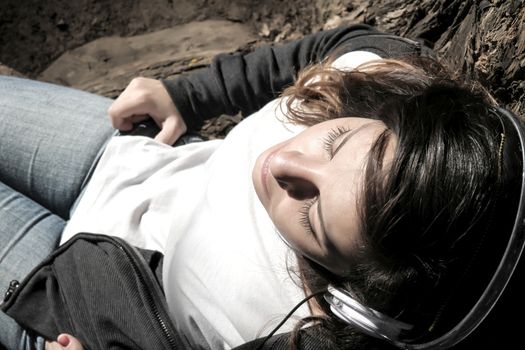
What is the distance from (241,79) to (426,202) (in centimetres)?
78

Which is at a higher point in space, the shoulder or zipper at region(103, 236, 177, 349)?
the shoulder

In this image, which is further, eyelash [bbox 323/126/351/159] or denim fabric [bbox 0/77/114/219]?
denim fabric [bbox 0/77/114/219]

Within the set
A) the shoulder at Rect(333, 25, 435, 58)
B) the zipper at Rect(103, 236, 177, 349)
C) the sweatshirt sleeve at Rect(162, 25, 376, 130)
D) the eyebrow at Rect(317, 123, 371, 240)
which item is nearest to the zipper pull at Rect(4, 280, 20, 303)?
the zipper at Rect(103, 236, 177, 349)

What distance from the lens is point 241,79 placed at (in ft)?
5.23

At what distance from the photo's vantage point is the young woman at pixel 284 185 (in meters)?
0.95

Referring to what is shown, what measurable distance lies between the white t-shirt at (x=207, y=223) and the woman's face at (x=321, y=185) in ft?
0.43

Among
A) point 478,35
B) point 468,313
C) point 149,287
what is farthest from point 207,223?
point 478,35

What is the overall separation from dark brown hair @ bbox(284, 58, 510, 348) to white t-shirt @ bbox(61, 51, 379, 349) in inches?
8.3

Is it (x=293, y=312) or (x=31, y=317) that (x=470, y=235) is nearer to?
(x=293, y=312)

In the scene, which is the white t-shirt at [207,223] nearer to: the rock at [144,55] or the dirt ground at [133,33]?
the dirt ground at [133,33]

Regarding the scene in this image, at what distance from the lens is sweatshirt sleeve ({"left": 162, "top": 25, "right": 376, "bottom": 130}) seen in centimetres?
159

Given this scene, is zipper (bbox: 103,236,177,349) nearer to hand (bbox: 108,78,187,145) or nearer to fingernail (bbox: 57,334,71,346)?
fingernail (bbox: 57,334,71,346)

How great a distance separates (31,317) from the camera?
1389 millimetres

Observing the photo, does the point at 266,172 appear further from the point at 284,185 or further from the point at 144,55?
the point at 144,55
